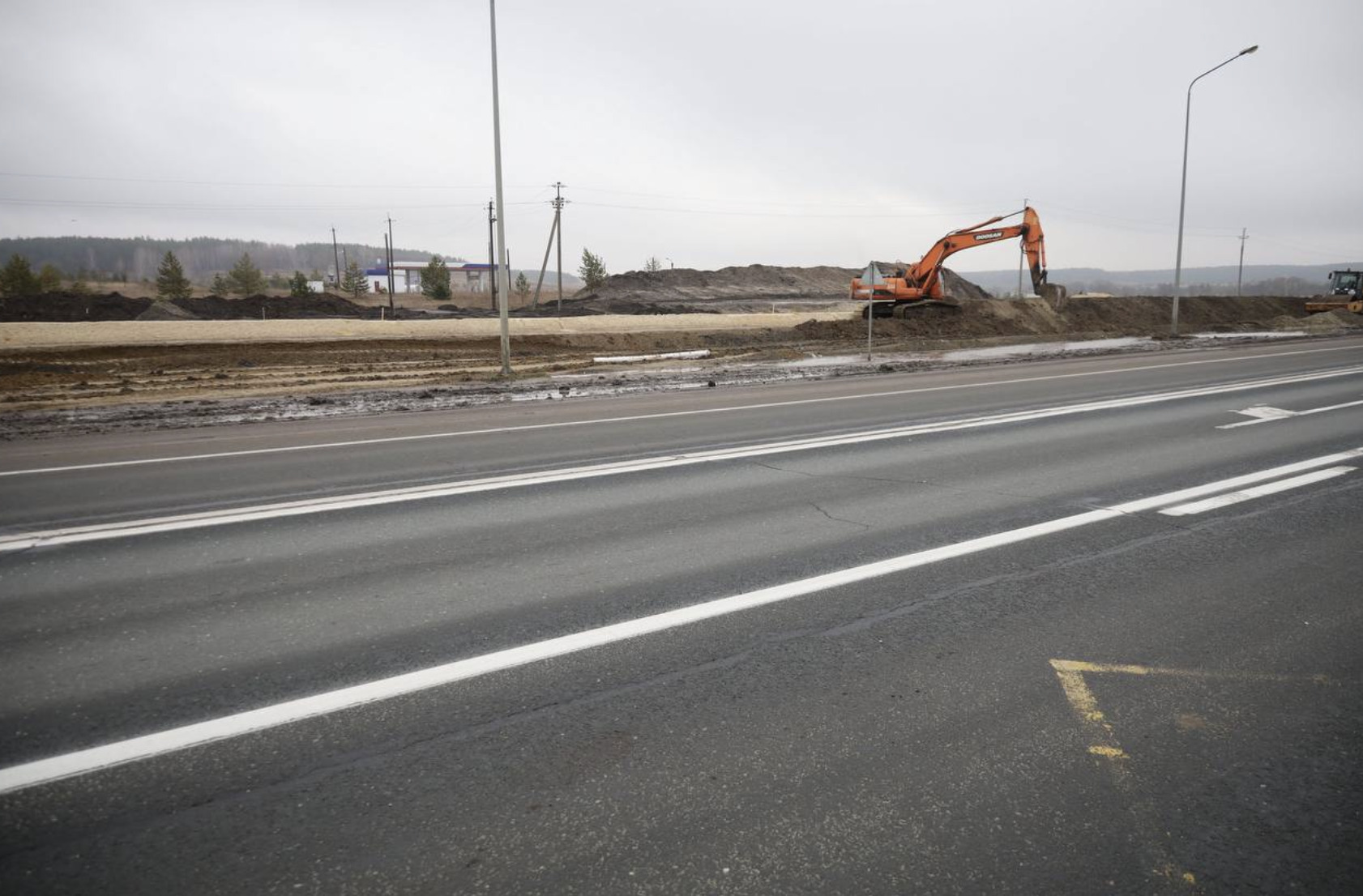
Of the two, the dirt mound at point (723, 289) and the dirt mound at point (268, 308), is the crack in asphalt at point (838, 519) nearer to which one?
the dirt mound at point (723, 289)

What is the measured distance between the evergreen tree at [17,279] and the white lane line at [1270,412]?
263 ft

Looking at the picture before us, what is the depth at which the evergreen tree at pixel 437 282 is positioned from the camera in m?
75.8

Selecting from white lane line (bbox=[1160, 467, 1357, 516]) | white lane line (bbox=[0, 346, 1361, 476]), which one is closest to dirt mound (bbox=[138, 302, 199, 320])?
white lane line (bbox=[0, 346, 1361, 476])

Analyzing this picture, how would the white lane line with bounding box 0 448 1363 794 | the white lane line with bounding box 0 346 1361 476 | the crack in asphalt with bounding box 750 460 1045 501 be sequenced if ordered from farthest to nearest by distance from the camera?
the white lane line with bounding box 0 346 1361 476 → the crack in asphalt with bounding box 750 460 1045 501 → the white lane line with bounding box 0 448 1363 794

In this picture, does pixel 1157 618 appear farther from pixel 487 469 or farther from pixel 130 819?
pixel 487 469

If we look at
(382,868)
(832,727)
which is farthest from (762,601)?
(382,868)

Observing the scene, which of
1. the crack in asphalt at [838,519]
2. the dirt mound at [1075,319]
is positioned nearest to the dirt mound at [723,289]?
the dirt mound at [1075,319]

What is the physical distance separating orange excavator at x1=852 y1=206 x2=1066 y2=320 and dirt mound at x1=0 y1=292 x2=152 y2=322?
128ft

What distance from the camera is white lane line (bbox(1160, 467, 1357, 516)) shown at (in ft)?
19.7

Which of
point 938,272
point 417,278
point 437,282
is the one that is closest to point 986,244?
point 938,272

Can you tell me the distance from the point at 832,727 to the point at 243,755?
2.34 meters

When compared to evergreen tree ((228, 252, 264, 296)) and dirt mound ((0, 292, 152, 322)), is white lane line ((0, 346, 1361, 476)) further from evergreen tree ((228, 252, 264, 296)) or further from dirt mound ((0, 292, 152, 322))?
evergreen tree ((228, 252, 264, 296))

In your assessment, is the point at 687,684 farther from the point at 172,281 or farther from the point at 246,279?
the point at 246,279

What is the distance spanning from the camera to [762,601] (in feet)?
13.9
